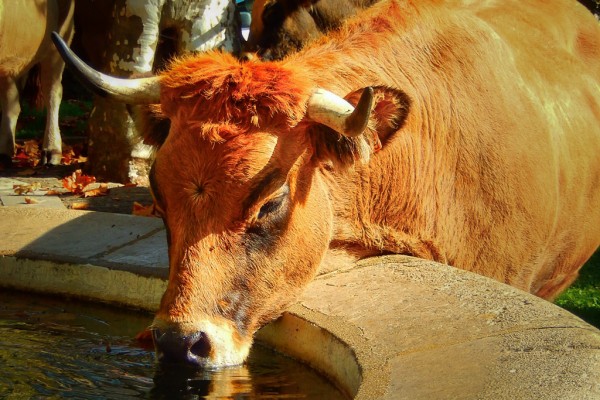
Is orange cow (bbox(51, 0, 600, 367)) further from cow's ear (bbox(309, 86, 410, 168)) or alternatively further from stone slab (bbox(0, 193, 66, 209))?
stone slab (bbox(0, 193, 66, 209))

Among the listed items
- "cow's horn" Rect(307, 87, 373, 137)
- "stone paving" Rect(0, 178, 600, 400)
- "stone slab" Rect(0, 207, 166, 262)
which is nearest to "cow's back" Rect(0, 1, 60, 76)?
"stone slab" Rect(0, 207, 166, 262)

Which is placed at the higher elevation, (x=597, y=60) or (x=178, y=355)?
(x=597, y=60)

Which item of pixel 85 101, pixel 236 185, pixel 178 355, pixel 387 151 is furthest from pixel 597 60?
pixel 85 101

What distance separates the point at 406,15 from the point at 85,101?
34.9ft

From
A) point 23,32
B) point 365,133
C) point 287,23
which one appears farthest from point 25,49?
point 365,133

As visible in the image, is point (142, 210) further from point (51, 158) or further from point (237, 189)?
point (237, 189)

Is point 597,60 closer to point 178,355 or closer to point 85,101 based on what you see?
point 178,355

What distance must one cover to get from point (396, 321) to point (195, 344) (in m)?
0.79

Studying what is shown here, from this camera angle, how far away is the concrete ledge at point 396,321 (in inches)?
144

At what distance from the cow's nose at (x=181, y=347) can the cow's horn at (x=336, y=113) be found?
1.06 m

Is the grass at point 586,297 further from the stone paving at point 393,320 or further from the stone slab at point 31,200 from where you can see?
the stone slab at point 31,200

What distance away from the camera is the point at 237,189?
461 cm

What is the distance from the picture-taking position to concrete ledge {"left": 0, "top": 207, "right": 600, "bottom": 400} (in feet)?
12.0

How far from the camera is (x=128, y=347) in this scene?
5035 mm
